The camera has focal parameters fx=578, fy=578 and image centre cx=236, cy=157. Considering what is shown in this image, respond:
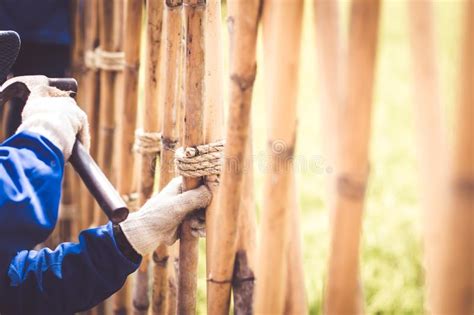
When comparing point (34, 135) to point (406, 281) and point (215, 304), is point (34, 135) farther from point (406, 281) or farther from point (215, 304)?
point (406, 281)

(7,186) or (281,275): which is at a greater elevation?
(7,186)

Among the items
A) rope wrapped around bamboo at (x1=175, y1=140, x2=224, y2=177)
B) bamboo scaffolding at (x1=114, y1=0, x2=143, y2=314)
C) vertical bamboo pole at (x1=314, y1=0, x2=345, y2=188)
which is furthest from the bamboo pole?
bamboo scaffolding at (x1=114, y1=0, x2=143, y2=314)

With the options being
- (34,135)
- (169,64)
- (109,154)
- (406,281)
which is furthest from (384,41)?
(34,135)

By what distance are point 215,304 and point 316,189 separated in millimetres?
A: 2024

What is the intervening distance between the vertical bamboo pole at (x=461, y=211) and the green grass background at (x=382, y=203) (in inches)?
9.5

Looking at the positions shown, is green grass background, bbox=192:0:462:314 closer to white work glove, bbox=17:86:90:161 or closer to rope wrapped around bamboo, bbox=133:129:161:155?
rope wrapped around bamboo, bbox=133:129:161:155

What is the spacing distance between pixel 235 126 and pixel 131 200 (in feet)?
2.87

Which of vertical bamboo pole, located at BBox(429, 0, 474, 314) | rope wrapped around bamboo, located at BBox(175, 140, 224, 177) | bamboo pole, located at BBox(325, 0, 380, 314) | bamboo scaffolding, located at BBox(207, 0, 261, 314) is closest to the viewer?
vertical bamboo pole, located at BBox(429, 0, 474, 314)

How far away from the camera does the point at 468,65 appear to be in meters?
0.67

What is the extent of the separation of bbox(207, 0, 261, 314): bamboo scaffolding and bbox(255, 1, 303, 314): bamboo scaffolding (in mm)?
32

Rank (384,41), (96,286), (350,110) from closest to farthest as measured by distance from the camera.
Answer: (350,110), (96,286), (384,41)

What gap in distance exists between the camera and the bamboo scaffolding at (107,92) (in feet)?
6.23

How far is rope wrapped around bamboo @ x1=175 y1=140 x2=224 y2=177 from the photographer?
48.3 inches

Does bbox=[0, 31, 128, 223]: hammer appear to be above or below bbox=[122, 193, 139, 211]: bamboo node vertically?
above
